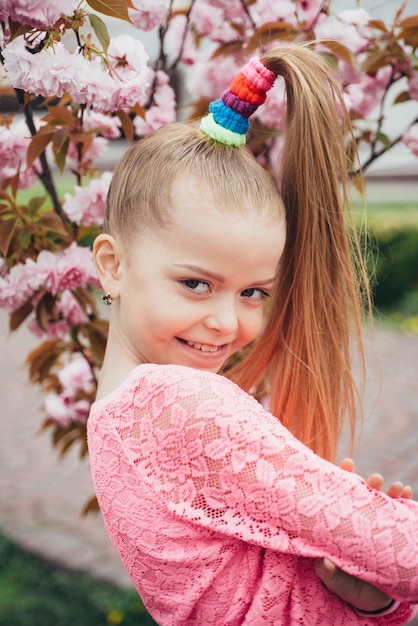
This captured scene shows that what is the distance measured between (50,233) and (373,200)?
980 cm

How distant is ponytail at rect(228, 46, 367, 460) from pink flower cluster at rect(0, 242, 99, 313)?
0.61 metres

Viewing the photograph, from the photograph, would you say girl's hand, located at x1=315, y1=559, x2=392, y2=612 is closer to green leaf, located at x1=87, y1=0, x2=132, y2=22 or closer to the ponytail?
the ponytail

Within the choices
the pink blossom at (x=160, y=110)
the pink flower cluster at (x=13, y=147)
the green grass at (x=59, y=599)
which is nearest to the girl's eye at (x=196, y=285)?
the pink flower cluster at (x=13, y=147)

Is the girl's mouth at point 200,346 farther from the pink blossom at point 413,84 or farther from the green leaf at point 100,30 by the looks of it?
the pink blossom at point 413,84

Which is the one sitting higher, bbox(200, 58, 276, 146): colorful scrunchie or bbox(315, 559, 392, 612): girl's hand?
bbox(200, 58, 276, 146): colorful scrunchie

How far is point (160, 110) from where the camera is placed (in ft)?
7.05

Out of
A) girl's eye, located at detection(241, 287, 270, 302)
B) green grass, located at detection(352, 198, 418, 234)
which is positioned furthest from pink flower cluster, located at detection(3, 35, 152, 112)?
green grass, located at detection(352, 198, 418, 234)

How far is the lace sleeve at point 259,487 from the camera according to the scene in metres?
1.02

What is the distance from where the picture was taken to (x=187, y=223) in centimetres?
115

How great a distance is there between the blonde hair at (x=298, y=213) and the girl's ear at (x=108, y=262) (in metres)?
0.03

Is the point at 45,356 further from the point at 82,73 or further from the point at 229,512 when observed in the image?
the point at 229,512

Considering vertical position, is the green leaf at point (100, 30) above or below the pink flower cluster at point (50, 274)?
above

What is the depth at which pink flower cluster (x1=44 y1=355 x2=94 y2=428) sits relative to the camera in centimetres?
222

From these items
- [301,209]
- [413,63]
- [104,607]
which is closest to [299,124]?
[301,209]
